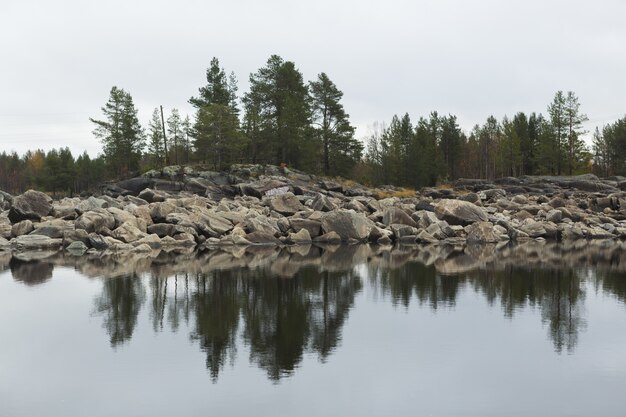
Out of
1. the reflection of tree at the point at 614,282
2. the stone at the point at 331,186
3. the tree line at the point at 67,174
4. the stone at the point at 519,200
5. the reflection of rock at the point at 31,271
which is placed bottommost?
the reflection of tree at the point at 614,282

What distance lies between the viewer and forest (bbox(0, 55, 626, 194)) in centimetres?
6444

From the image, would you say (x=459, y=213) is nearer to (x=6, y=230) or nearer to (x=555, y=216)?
(x=555, y=216)

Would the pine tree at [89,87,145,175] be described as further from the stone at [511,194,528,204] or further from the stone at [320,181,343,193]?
the stone at [511,194,528,204]

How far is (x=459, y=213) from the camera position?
148ft

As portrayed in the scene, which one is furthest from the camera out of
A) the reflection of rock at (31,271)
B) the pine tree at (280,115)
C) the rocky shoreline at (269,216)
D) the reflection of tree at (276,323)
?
the pine tree at (280,115)

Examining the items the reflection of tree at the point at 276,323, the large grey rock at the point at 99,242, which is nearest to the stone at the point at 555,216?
the reflection of tree at the point at 276,323

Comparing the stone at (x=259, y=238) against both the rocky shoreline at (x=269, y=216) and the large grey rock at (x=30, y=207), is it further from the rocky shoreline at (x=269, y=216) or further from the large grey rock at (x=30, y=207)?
the large grey rock at (x=30, y=207)

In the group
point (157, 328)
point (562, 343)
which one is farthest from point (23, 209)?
point (562, 343)

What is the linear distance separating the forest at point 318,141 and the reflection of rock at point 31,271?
31828mm

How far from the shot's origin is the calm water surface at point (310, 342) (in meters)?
10.2

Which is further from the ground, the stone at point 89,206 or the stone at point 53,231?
the stone at point 89,206

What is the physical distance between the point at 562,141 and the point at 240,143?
150 ft

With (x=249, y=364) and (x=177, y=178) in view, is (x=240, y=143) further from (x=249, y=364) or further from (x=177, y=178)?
(x=249, y=364)

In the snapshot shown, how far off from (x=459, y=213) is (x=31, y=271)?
3017cm
